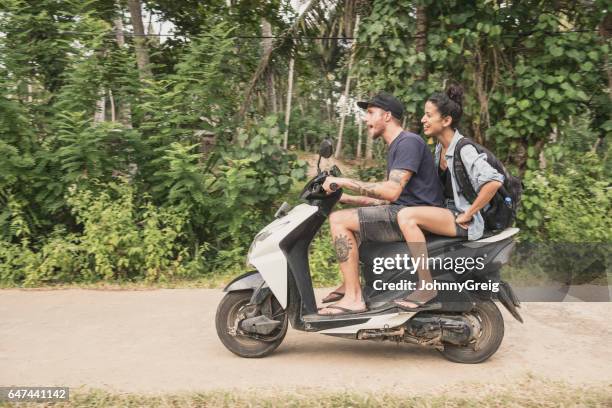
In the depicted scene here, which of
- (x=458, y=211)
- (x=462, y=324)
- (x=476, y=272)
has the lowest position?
(x=462, y=324)

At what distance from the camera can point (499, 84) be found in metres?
7.08

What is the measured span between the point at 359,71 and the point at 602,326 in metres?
3.80

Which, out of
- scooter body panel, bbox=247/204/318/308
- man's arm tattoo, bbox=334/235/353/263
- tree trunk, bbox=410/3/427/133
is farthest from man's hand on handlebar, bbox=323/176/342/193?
tree trunk, bbox=410/3/427/133

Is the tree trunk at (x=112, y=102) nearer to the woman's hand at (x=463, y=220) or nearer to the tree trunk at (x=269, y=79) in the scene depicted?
the tree trunk at (x=269, y=79)

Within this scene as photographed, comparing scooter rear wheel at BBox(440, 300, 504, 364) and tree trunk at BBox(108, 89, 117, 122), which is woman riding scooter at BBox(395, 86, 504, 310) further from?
tree trunk at BBox(108, 89, 117, 122)

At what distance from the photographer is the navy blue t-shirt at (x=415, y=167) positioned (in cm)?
412

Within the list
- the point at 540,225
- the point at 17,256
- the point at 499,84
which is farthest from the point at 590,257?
the point at 17,256

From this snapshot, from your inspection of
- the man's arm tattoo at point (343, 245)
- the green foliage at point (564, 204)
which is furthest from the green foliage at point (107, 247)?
the green foliage at point (564, 204)

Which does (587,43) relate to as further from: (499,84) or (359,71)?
(359,71)

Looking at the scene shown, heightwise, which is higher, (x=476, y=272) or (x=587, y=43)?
(x=587, y=43)

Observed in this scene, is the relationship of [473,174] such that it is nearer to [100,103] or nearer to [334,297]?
[334,297]

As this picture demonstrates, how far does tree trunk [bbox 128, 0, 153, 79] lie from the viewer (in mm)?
7130

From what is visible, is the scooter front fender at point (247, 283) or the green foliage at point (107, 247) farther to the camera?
the green foliage at point (107, 247)

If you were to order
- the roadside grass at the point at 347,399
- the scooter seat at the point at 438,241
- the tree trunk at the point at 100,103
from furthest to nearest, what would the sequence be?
the tree trunk at the point at 100,103, the scooter seat at the point at 438,241, the roadside grass at the point at 347,399
